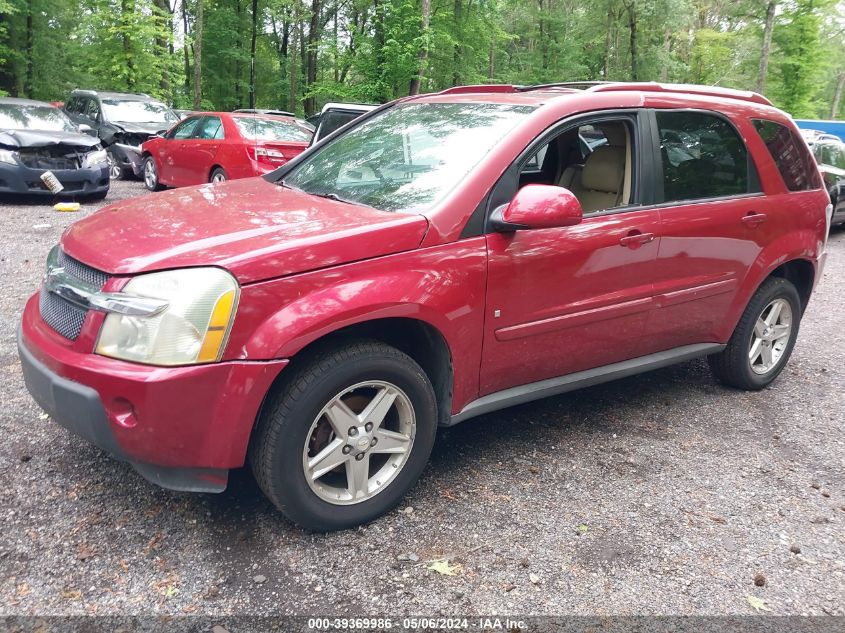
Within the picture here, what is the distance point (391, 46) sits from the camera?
2164 cm

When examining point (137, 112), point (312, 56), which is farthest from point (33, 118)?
point (312, 56)

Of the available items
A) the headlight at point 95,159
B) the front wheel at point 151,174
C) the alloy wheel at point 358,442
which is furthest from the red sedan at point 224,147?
the alloy wheel at point 358,442

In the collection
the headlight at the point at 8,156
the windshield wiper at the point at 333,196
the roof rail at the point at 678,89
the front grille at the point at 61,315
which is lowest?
the front grille at the point at 61,315

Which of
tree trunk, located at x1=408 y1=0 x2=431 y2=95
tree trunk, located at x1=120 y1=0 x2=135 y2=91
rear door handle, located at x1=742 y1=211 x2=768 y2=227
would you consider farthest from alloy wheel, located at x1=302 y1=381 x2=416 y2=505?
tree trunk, located at x1=120 y1=0 x2=135 y2=91

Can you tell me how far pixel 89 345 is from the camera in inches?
102

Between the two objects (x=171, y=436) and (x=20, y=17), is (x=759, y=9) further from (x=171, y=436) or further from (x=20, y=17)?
(x=171, y=436)

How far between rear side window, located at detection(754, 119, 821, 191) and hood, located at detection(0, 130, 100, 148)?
376 inches

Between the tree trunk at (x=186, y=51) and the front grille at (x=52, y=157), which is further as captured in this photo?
the tree trunk at (x=186, y=51)

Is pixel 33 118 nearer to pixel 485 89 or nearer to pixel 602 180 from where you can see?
pixel 485 89

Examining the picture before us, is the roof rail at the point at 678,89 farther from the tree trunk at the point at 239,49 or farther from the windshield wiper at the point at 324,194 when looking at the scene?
the tree trunk at the point at 239,49

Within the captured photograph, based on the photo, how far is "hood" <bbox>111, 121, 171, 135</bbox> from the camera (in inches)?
551

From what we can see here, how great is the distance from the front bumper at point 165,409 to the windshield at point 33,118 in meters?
9.41

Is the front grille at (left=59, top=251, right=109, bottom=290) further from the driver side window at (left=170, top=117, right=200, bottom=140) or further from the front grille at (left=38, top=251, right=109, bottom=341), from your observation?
the driver side window at (left=170, top=117, right=200, bottom=140)

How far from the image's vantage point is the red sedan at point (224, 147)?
A: 10.6 metres
